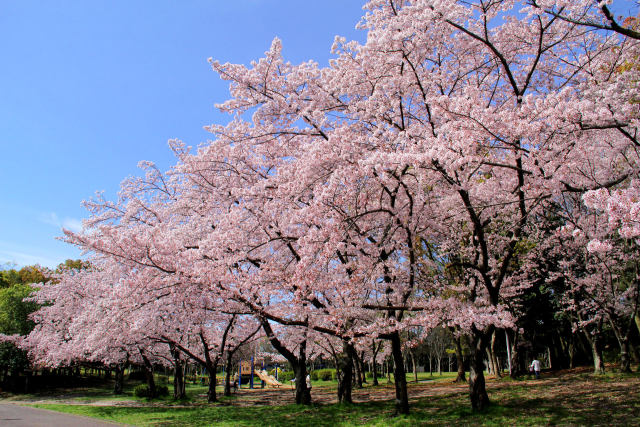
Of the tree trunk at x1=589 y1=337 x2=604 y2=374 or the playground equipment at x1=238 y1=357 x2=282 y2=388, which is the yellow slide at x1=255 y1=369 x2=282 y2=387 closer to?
the playground equipment at x1=238 y1=357 x2=282 y2=388

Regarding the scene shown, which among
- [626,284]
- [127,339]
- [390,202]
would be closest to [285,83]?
[390,202]

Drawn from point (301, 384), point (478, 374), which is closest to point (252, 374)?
point (301, 384)

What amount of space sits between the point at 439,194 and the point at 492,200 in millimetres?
1333

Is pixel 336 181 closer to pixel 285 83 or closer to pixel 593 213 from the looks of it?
pixel 285 83

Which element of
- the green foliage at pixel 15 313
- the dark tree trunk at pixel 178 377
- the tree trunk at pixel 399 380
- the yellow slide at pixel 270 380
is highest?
the green foliage at pixel 15 313

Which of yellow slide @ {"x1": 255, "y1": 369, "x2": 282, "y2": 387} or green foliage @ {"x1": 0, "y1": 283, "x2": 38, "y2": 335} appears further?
yellow slide @ {"x1": 255, "y1": 369, "x2": 282, "y2": 387}

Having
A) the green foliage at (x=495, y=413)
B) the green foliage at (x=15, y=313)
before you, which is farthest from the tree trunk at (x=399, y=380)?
the green foliage at (x=15, y=313)

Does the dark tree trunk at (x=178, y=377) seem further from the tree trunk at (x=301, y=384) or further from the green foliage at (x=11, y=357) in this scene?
the green foliage at (x=11, y=357)

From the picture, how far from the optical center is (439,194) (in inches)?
423

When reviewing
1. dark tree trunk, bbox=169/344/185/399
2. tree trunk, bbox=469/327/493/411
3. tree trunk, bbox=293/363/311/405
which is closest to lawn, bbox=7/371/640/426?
tree trunk, bbox=469/327/493/411

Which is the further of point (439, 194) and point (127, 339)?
point (127, 339)

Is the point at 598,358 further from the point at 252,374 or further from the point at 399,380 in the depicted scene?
the point at 252,374

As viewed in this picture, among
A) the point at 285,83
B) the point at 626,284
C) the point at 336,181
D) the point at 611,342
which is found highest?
the point at 285,83

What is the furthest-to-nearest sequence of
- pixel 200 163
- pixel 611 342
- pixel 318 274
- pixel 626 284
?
1. pixel 611 342
2. pixel 626 284
3. pixel 200 163
4. pixel 318 274
